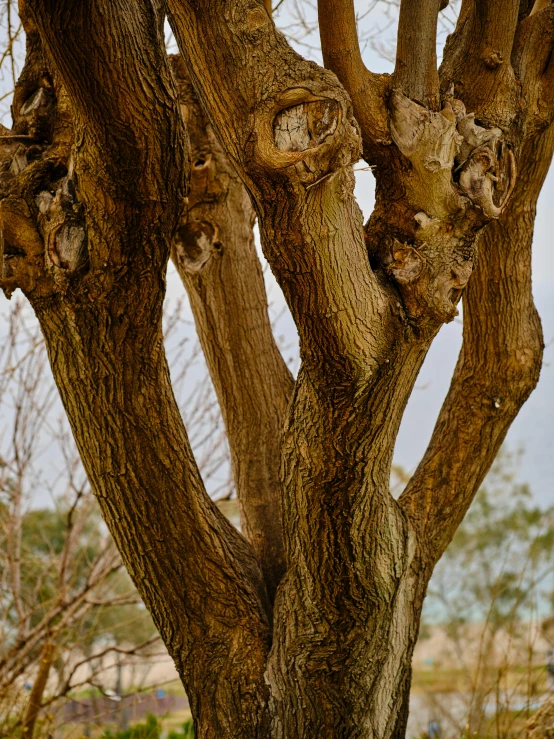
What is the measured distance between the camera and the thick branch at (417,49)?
2.06 meters

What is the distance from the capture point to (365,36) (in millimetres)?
2994

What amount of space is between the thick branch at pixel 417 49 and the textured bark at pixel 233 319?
978 millimetres

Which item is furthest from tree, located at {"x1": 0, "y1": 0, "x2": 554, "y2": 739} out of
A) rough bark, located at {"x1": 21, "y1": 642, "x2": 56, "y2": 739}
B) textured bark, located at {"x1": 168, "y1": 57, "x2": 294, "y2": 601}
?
rough bark, located at {"x1": 21, "y1": 642, "x2": 56, "y2": 739}

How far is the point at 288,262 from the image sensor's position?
1878 mm

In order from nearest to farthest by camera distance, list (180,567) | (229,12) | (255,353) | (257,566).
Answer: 1. (229,12)
2. (180,567)
3. (257,566)
4. (255,353)

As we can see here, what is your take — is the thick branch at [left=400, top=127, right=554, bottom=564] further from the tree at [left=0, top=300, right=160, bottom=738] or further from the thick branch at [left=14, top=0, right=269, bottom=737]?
the tree at [left=0, top=300, right=160, bottom=738]

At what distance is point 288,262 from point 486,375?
3.71ft

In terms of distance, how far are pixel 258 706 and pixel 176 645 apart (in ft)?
1.02

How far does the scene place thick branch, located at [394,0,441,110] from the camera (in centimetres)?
206

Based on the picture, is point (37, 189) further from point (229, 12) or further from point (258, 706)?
point (258, 706)

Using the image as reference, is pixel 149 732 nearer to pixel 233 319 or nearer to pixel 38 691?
pixel 38 691

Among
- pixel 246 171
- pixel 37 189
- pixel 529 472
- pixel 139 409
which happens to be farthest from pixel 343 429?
pixel 529 472

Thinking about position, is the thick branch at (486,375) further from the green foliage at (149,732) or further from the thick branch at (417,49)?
the green foliage at (149,732)

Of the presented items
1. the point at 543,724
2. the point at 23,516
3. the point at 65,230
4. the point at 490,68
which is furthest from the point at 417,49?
the point at 23,516
